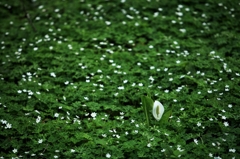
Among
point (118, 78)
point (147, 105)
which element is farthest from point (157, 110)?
point (118, 78)

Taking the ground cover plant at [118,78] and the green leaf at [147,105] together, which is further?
the green leaf at [147,105]

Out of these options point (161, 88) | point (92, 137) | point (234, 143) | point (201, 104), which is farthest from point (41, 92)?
point (234, 143)

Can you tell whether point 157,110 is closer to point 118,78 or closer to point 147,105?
point 147,105

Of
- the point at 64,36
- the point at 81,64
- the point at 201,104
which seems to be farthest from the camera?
the point at 64,36

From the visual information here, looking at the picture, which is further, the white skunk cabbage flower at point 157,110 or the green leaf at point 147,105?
the green leaf at point 147,105

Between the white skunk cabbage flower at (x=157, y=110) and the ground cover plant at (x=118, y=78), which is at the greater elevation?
the white skunk cabbage flower at (x=157, y=110)

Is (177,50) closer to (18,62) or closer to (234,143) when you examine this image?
(234,143)
